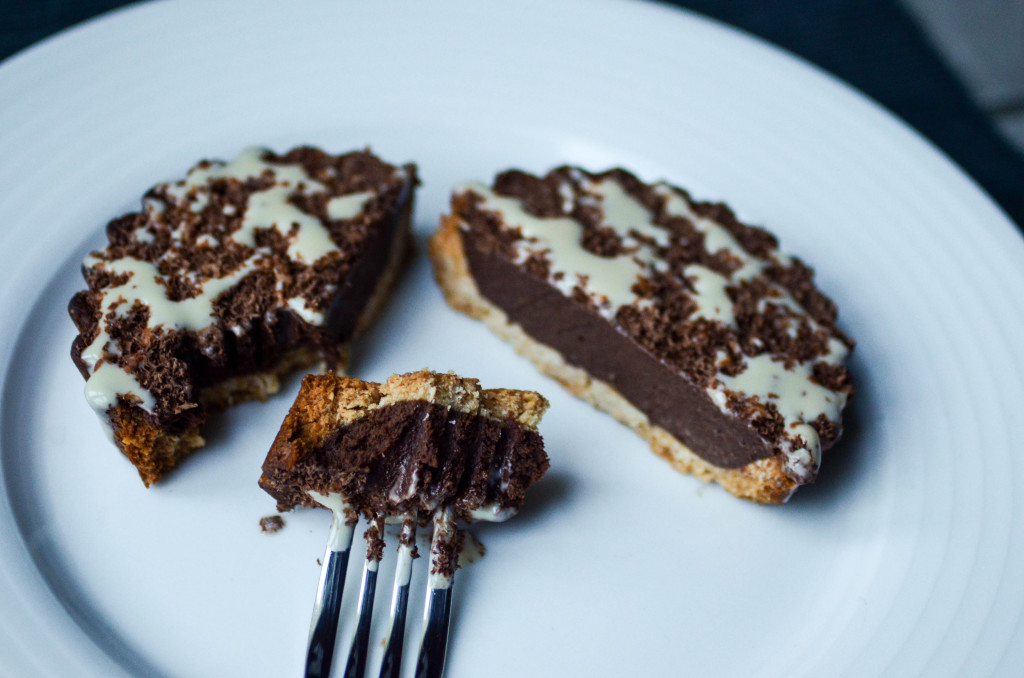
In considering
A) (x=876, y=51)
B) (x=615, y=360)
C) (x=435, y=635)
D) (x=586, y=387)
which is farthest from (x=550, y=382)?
(x=876, y=51)

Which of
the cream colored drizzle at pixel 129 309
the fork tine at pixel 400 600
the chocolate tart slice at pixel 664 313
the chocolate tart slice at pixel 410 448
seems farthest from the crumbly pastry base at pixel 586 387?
the fork tine at pixel 400 600

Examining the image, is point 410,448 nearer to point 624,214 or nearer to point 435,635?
point 435,635

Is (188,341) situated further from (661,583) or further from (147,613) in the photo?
(661,583)

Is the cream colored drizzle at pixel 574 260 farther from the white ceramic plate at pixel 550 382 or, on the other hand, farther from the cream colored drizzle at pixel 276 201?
the cream colored drizzle at pixel 276 201

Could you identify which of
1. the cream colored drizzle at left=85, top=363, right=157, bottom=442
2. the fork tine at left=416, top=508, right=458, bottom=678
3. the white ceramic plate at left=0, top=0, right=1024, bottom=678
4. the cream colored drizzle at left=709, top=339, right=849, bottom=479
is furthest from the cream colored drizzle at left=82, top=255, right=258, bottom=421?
the cream colored drizzle at left=709, top=339, right=849, bottom=479

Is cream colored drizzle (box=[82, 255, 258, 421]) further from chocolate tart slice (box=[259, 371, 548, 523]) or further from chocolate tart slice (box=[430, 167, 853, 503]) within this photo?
chocolate tart slice (box=[430, 167, 853, 503])

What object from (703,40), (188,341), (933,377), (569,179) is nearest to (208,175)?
(188,341)

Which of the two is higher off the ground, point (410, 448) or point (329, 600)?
point (410, 448)
